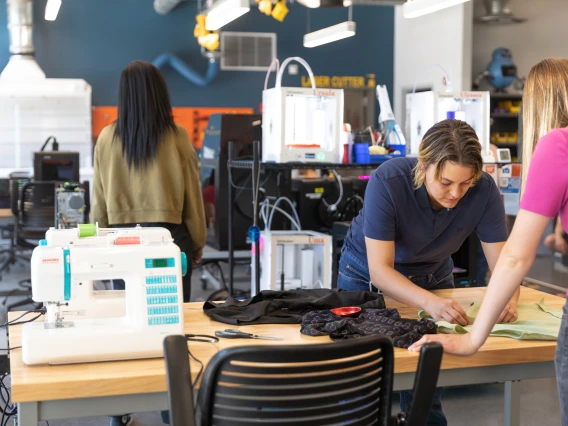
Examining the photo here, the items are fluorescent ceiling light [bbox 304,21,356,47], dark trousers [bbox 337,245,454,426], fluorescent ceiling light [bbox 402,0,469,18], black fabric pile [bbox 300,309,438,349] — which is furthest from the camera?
fluorescent ceiling light [bbox 304,21,356,47]

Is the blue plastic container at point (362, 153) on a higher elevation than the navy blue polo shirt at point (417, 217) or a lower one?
higher

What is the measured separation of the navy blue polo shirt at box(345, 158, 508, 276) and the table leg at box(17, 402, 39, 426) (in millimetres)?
1213

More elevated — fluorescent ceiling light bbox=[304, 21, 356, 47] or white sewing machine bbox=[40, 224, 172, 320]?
fluorescent ceiling light bbox=[304, 21, 356, 47]

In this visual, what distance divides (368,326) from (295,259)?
105 inches

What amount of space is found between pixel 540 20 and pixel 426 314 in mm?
10346

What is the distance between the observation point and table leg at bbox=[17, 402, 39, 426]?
5.37 feet

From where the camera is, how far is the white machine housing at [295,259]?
15.1 feet

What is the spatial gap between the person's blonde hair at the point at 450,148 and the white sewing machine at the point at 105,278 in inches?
34.4

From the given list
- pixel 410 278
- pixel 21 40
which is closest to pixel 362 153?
pixel 410 278

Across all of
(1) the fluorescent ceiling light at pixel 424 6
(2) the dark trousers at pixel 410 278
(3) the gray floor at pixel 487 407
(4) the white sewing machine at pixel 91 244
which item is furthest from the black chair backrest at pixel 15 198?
(4) the white sewing machine at pixel 91 244

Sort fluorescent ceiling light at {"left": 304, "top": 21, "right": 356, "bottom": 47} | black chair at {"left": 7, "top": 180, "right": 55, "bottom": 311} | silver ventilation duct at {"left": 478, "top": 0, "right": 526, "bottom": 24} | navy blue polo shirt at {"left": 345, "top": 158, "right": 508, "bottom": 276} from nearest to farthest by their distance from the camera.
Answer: navy blue polo shirt at {"left": 345, "top": 158, "right": 508, "bottom": 276} → black chair at {"left": 7, "top": 180, "right": 55, "bottom": 311} → fluorescent ceiling light at {"left": 304, "top": 21, "right": 356, "bottom": 47} → silver ventilation duct at {"left": 478, "top": 0, "right": 526, "bottom": 24}

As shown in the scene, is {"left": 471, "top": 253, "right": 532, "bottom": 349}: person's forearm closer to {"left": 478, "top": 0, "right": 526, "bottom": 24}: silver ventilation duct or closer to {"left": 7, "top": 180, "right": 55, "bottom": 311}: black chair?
{"left": 7, "top": 180, "right": 55, "bottom": 311}: black chair

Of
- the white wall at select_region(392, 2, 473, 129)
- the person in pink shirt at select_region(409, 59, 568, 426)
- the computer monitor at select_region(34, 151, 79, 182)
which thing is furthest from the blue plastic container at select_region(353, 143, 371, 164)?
the white wall at select_region(392, 2, 473, 129)

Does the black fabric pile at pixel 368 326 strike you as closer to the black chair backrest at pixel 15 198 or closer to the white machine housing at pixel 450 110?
the white machine housing at pixel 450 110
